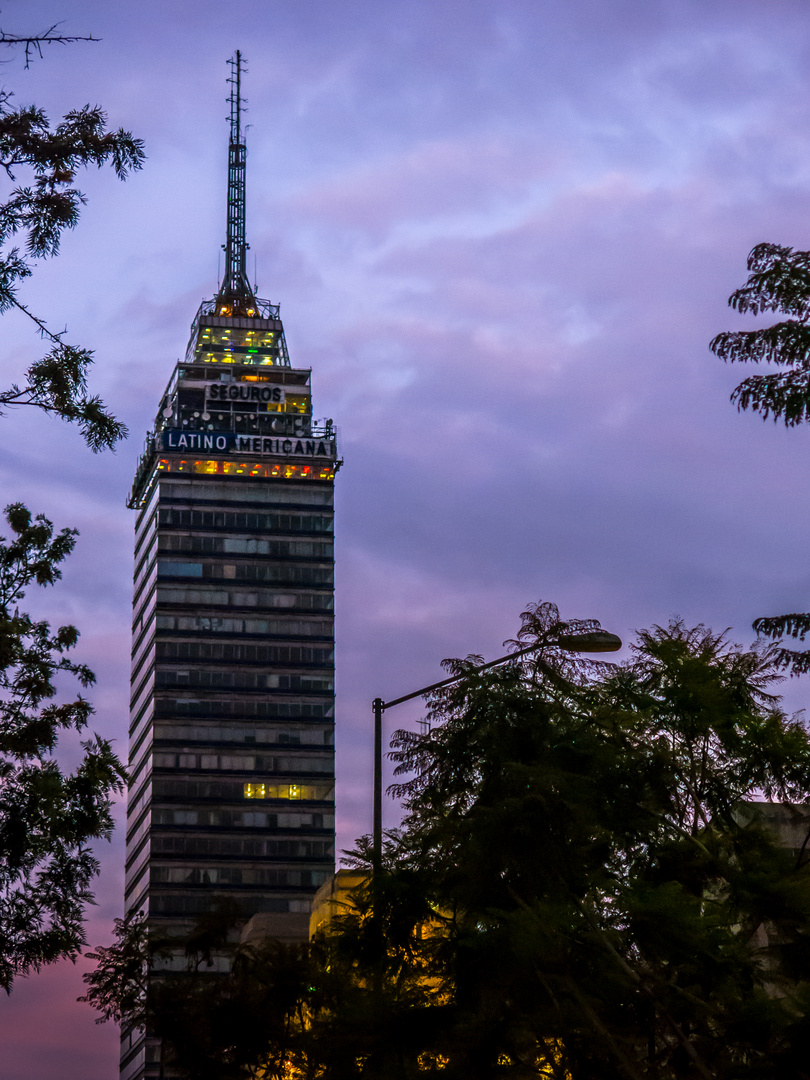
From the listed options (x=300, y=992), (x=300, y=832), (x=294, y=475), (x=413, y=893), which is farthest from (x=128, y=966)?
(x=294, y=475)

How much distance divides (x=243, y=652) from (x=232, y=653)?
120 centimetres

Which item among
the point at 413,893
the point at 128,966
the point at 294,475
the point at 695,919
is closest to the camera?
the point at 695,919

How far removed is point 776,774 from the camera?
27484 millimetres

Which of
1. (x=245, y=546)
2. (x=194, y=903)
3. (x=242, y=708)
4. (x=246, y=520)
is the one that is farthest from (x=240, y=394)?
(x=194, y=903)

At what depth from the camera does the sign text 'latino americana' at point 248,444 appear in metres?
180

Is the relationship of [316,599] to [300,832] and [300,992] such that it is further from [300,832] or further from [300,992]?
[300,992]

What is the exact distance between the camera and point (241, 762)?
17212 cm

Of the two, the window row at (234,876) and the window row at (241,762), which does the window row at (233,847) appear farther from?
the window row at (241,762)

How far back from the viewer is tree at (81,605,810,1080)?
21.7 meters

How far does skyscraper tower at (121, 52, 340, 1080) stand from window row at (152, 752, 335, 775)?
0.15 metres

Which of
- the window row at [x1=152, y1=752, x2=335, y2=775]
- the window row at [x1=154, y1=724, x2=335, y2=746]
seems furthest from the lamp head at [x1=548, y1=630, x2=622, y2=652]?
the window row at [x1=154, y1=724, x2=335, y2=746]

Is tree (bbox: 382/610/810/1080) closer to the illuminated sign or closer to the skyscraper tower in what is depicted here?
the skyscraper tower

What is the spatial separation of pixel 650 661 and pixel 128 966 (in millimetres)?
17099

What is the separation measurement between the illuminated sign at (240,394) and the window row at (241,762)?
4188 centimetres
